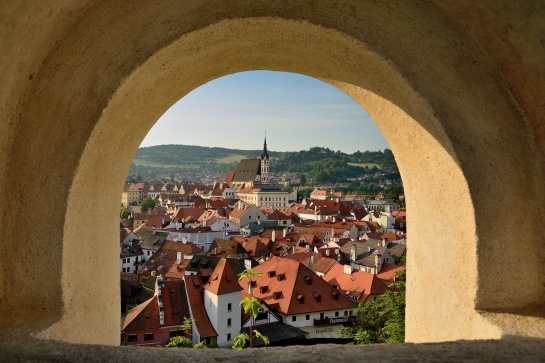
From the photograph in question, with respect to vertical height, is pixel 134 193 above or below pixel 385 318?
above

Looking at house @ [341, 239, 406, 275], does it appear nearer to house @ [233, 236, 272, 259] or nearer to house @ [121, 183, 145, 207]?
house @ [233, 236, 272, 259]

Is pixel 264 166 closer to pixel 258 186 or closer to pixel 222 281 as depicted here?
pixel 258 186

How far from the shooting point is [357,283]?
3475 cm

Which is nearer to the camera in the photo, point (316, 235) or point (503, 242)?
point (503, 242)

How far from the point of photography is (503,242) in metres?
2.32

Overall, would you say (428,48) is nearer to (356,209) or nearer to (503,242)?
(503,242)

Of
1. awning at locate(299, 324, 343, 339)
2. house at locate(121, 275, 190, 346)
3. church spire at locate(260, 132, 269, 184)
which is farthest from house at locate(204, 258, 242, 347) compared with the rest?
church spire at locate(260, 132, 269, 184)

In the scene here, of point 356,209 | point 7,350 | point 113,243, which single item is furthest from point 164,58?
point 356,209

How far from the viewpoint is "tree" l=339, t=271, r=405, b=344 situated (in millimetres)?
13972

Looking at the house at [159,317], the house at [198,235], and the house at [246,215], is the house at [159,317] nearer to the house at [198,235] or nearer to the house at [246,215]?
the house at [198,235]

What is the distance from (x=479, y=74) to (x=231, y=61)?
1.31 meters

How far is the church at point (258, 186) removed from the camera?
10919cm

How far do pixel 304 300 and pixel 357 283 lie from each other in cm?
534

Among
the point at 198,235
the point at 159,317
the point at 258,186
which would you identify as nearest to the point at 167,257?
the point at 198,235
